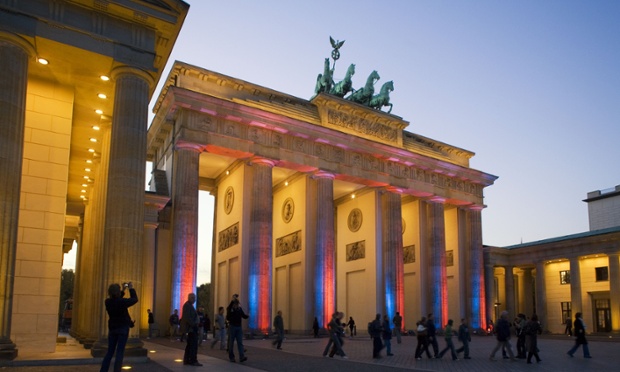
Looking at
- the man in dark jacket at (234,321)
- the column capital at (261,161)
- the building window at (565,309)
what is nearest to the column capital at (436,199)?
the column capital at (261,161)

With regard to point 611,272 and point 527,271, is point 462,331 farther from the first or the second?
point 527,271

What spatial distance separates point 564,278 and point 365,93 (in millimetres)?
25728

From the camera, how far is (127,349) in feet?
47.2

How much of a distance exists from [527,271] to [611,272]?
1179cm

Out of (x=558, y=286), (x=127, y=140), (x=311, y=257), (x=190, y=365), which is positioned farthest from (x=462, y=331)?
(x=558, y=286)

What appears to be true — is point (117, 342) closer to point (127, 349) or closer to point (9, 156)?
point (127, 349)

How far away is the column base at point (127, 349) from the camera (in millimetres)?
14250

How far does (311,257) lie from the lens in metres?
38.1

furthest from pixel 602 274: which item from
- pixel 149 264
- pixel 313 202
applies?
pixel 149 264

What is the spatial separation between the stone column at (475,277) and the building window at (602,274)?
32.0 feet

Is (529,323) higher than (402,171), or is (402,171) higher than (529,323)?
(402,171)

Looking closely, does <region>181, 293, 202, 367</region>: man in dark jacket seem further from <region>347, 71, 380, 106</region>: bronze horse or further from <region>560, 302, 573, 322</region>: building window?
<region>560, 302, 573, 322</region>: building window

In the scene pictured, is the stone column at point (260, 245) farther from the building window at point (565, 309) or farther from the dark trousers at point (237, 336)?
the building window at point (565, 309)

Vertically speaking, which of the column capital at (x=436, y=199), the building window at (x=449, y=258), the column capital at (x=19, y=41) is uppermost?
the column capital at (x=436, y=199)
